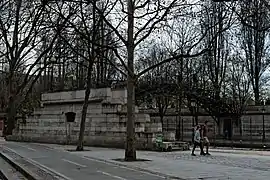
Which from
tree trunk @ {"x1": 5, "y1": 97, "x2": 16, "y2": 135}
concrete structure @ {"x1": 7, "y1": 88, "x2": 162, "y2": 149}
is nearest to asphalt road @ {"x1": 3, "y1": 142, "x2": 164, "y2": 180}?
concrete structure @ {"x1": 7, "y1": 88, "x2": 162, "y2": 149}

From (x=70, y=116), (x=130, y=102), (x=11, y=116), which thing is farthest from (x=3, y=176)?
(x=11, y=116)

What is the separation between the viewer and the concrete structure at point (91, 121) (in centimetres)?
3058

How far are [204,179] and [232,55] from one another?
133 feet

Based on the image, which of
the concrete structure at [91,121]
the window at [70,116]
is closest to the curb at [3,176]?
the concrete structure at [91,121]

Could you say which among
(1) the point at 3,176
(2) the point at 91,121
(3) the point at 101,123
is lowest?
(1) the point at 3,176

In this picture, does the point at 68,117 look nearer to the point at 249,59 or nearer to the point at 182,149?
the point at 182,149

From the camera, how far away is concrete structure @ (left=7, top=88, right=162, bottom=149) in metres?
30.6

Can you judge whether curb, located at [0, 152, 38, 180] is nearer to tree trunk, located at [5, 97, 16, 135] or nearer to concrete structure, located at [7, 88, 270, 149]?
concrete structure, located at [7, 88, 270, 149]

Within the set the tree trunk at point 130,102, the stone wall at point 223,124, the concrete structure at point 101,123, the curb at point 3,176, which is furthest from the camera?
the stone wall at point 223,124

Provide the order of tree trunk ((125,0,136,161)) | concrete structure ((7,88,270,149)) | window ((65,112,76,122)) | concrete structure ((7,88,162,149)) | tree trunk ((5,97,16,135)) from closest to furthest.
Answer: tree trunk ((125,0,136,161)), concrete structure ((7,88,162,149)), concrete structure ((7,88,270,149)), window ((65,112,76,122)), tree trunk ((5,97,16,135))

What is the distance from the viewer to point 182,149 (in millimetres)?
28609

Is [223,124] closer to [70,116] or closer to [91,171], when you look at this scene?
[70,116]

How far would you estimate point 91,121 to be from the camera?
33938 millimetres

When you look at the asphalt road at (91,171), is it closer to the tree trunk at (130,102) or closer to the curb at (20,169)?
the curb at (20,169)
